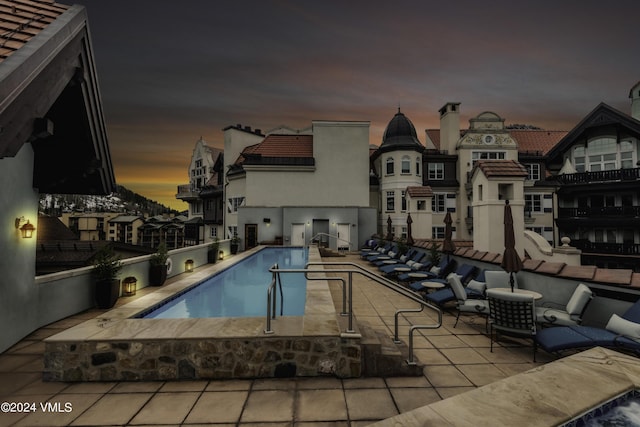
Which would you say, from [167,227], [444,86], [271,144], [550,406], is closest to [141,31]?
[271,144]

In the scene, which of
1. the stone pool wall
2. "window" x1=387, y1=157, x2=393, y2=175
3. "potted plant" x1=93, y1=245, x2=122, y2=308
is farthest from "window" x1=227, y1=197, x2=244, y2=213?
the stone pool wall

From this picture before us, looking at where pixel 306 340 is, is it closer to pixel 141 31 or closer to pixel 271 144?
pixel 141 31

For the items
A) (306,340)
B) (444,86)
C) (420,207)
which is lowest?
(306,340)

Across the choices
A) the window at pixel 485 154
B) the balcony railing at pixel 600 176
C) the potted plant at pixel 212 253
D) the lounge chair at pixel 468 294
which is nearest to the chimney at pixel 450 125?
the window at pixel 485 154

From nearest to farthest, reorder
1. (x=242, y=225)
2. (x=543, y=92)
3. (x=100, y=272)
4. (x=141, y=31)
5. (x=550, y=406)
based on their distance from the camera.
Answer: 1. (x=550, y=406)
2. (x=100, y=272)
3. (x=141, y=31)
4. (x=242, y=225)
5. (x=543, y=92)

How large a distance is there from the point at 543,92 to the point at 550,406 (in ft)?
143

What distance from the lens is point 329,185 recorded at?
85.7 ft

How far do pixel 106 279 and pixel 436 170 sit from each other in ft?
96.7

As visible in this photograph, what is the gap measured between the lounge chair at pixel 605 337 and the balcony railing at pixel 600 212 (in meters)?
27.1

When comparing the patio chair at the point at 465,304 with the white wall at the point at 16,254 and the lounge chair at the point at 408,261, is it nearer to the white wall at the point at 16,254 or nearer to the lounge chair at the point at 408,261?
the lounge chair at the point at 408,261

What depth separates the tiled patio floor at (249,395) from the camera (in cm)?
313

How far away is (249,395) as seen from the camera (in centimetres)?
361

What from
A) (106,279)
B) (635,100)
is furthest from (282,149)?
(635,100)

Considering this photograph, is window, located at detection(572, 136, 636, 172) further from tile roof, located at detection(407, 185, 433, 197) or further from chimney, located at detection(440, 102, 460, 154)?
tile roof, located at detection(407, 185, 433, 197)
